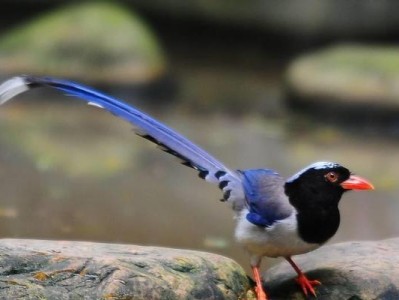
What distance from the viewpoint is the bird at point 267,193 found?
119 inches

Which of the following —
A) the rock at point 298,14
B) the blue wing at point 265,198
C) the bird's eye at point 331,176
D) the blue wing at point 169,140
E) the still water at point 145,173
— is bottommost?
the blue wing at point 265,198

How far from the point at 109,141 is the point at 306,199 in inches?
184

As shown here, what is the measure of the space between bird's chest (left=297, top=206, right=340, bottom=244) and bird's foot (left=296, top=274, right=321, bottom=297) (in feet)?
0.84

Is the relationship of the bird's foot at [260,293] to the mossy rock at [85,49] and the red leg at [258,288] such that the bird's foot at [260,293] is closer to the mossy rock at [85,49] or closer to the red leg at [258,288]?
the red leg at [258,288]

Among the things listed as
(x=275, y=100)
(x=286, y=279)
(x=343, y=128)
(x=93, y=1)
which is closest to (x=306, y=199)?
(x=286, y=279)

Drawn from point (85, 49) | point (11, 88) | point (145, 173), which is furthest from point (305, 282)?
point (85, 49)

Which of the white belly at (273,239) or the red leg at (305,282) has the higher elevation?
the white belly at (273,239)

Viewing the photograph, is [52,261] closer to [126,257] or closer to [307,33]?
[126,257]

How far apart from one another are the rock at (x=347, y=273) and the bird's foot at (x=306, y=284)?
0.03 meters

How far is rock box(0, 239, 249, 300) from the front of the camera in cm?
272

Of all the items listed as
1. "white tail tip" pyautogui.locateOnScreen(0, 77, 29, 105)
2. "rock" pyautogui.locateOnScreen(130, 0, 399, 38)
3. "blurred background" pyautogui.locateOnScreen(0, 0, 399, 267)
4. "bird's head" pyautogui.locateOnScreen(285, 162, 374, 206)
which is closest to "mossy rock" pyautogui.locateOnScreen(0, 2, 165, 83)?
"blurred background" pyautogui.locateOnScreen(0, 0, 399, 267)

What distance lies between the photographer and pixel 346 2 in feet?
34.2

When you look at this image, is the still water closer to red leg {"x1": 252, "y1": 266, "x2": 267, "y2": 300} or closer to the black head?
red leg {"x1": 252, "y1": 266, "x2": 267, "y2": 300}

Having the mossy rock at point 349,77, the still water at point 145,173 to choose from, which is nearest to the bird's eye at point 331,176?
the still water at point 145,173
